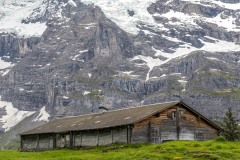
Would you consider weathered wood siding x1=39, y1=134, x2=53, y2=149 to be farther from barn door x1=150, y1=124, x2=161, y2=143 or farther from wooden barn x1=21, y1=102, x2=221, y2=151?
barn door x1=150, y1=124, x2=161, y2=143

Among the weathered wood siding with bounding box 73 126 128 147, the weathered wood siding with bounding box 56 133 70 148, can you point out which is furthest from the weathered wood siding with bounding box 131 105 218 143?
the weathered wood siding with bounding box 56 133 70 148

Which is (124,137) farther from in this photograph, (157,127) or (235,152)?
(235,152)

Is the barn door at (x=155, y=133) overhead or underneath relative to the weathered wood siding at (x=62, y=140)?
overhead

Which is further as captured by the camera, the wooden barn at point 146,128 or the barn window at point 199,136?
the barn window at point 199,136

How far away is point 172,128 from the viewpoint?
55281 mm

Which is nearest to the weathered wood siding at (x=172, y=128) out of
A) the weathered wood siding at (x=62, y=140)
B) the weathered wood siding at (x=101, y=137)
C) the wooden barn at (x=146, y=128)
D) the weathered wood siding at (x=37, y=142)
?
the wooden barn at (x=146, y=128)

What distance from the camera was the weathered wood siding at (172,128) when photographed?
173 ft

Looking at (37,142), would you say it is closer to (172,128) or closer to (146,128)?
(146,128)

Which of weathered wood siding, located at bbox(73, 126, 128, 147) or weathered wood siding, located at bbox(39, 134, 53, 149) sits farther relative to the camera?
weathered wood siding, located at bbox(39, 134, 53, 149)

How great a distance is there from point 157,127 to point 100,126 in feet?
23.7

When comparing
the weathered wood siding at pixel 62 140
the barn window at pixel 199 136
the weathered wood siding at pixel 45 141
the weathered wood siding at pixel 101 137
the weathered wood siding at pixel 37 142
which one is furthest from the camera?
the weathered wood siding at pixel 37 142

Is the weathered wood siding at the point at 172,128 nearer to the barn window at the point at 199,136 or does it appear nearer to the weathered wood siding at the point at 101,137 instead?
the barn window at the point at 199,136

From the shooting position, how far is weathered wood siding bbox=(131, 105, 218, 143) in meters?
52.8

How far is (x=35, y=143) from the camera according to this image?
7069 centimetres
